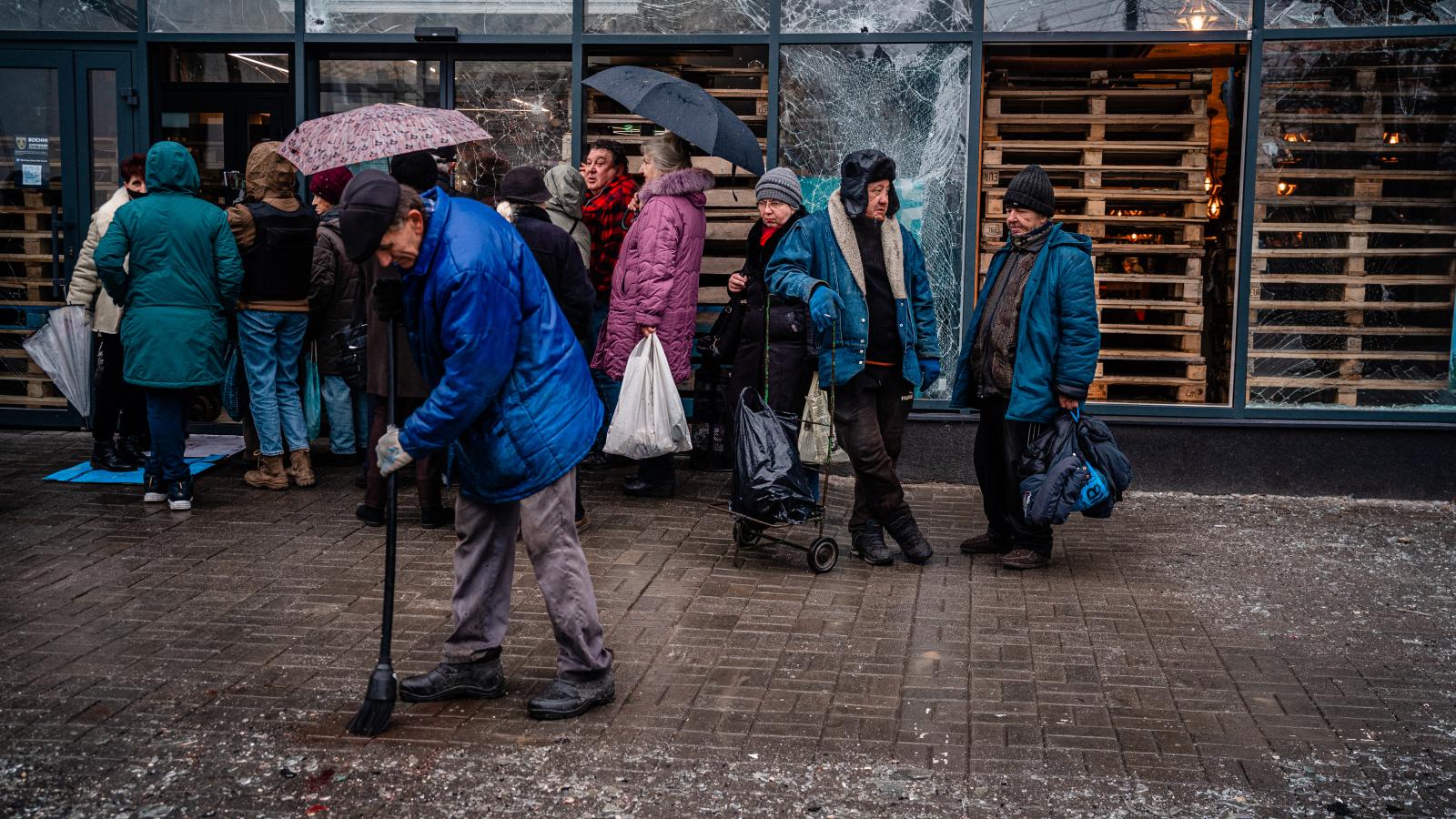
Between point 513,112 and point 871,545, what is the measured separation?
4546mm

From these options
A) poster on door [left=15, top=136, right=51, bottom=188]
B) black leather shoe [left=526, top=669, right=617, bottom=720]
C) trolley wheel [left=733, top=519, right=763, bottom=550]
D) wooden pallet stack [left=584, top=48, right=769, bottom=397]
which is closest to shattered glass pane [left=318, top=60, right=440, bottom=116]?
wooden pallet stack [left=584, top=48, right=769, bottom=397]

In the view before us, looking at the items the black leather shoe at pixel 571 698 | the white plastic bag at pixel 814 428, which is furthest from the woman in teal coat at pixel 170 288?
the black leather shoe at pixel 571 698

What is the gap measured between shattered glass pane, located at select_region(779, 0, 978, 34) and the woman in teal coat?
3912 millimetres

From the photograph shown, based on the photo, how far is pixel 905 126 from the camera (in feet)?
29.8

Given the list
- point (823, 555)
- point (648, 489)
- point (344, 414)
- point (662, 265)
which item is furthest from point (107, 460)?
point (823, 555)

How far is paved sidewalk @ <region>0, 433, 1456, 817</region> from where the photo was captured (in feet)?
13.9

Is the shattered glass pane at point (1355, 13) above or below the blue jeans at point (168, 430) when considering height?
above

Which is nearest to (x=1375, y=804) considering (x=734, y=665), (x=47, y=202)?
(x=734, y=665)

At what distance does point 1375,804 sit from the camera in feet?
13.8

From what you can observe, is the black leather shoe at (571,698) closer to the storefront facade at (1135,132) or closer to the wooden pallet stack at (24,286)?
the storefront facade at (1135,132)

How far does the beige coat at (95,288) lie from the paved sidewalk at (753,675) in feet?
4.11

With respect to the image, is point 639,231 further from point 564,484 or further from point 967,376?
point 564,484

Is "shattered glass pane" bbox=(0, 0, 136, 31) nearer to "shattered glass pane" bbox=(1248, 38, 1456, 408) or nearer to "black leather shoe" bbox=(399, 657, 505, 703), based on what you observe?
"black leather shoe" bbox=(399, 657, 505, 703)

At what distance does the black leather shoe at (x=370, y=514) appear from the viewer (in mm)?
7625
